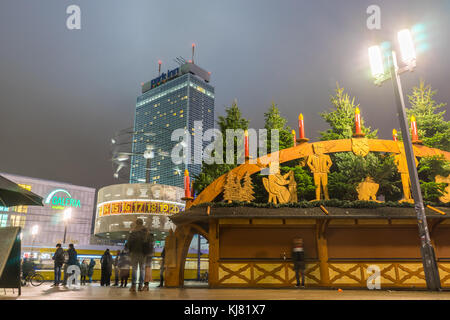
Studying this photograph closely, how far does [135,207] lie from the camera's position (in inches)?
1561

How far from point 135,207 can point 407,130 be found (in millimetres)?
34126

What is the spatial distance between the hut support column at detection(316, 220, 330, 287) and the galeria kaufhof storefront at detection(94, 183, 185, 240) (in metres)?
27.7

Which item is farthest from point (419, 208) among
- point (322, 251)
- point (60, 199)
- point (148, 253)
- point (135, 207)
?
point (60, 199)

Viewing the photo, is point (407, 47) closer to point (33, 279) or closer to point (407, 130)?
point (407, 130)

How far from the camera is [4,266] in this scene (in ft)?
21.5

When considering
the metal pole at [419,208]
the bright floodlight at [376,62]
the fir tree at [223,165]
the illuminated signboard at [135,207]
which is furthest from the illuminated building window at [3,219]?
the metal pole at [419,208]

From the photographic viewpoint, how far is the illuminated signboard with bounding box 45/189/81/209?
105m

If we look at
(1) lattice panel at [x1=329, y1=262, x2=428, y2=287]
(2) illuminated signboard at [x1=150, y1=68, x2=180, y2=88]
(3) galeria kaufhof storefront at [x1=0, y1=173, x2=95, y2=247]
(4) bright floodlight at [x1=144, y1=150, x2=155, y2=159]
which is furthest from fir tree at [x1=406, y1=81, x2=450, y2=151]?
(2) illuminated signboard at [x1=150, y1=68, x2=180, y2=88]

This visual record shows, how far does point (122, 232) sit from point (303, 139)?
3101cm

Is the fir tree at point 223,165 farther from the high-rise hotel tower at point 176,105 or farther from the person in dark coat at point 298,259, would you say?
the high-rise hotel tower at point 176,105

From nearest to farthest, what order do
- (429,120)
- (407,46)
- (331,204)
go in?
(407,46), (331,204), (429,120)

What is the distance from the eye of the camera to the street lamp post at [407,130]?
981 centimetres
